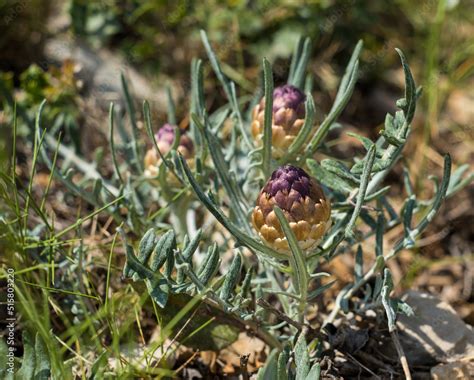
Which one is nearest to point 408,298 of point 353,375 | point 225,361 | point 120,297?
point 353,375

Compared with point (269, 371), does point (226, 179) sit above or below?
above

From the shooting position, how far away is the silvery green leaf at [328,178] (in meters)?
1.88

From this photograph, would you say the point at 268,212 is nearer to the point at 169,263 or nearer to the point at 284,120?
the point at 169,263

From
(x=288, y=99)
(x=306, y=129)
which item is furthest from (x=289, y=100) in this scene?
(x=306, y=129)

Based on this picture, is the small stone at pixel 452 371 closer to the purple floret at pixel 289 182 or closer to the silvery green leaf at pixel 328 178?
the silvery green leaf at pixel 328 178

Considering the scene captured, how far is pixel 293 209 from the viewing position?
1.63 metres

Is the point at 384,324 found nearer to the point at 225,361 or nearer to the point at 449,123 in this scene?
the point at 225,361

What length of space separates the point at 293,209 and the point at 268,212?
6 cm

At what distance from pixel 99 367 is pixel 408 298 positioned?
42.6 inches

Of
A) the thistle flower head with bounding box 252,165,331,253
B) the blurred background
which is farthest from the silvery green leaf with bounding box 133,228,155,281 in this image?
the blurred background

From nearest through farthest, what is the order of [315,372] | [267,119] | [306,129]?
[315,372] < [267,119] < [306,129]

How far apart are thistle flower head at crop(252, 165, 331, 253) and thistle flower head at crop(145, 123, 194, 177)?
0.58 metres

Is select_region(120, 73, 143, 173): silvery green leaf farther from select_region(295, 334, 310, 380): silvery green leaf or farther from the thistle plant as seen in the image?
select_region(295, 334, 310, 380): silvery green leaf

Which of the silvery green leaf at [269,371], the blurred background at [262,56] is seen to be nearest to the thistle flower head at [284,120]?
the silvery green leaf at [269,371]
